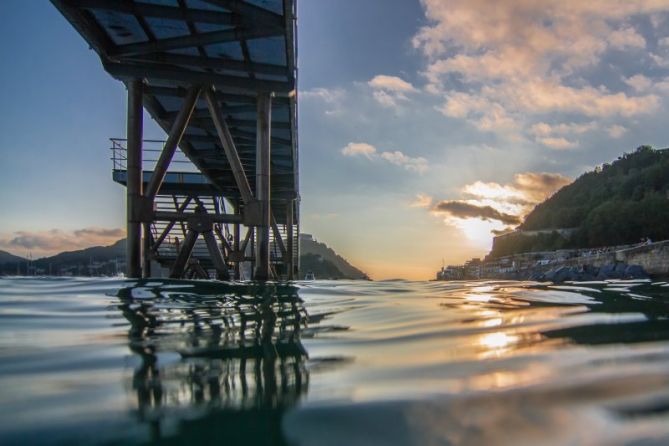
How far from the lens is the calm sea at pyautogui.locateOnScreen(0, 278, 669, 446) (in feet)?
4.24

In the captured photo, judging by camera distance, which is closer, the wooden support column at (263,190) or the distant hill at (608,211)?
the wooden support column at (263,190)

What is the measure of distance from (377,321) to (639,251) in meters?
35.0

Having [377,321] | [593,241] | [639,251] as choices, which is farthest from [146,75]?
[593,241]

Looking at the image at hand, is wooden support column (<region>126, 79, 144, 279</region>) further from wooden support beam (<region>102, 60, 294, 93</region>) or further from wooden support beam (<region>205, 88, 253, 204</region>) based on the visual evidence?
wooden support beam (<region>205, 88, 253, 204</region>)

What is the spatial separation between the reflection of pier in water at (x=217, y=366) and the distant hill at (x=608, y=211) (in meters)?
81.7

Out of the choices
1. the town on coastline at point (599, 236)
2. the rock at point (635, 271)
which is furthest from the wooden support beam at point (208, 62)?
the rock at point (635, 271)

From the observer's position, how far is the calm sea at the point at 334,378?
4.24 feet

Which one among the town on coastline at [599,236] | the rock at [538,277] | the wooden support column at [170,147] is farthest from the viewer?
→ the rock at [538,277]

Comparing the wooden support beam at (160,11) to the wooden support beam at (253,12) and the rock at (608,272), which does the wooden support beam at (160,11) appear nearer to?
the wooden support beam at (253,12)

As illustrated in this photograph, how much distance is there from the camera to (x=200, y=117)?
46.5 ft

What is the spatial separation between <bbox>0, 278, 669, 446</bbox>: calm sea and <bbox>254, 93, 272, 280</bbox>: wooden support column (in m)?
7.07

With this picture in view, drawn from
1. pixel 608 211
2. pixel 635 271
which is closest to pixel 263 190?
pixel 635 271

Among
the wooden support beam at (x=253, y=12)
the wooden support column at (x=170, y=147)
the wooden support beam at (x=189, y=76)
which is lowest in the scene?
the wooden support column at (x=170, y=147)

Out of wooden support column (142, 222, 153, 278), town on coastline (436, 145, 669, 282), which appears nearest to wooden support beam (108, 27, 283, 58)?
wooden support column (142, 222, 153, 278)
